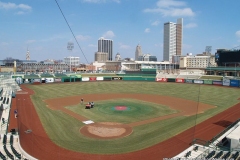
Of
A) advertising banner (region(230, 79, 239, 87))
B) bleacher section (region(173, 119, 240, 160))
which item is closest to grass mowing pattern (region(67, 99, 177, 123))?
bleacher section (region(173, 119, 240, 160))

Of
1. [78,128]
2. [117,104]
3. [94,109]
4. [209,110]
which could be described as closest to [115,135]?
[78,128]

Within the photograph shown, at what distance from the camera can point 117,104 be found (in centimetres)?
3738

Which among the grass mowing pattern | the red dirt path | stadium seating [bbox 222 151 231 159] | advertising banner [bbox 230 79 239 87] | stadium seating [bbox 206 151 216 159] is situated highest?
advertising banner [bbox 230 79 239 87]

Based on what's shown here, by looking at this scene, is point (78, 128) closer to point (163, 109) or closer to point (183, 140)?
point (183, 140)

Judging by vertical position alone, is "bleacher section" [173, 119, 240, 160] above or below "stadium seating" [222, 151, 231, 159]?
below

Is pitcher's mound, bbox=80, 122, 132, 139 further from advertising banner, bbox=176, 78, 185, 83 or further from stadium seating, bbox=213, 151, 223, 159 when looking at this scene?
advertising banner, bbox=176, 78, 185, 83

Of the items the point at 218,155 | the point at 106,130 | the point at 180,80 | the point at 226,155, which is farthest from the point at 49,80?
the point at 226,155

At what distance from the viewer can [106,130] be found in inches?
903

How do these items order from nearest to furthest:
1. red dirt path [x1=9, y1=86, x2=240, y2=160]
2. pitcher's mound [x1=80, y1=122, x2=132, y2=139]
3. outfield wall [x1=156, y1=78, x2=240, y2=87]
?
red dirt path [x1=9, y1=86, x2=240, y2=160], pitcher's mound [x1=80, y1=122, x2=132, y2=139], outfield wall [x1=156, y1=78, x2=240, y2=87]

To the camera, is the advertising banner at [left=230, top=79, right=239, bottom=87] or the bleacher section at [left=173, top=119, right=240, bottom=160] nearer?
the bleacher section at [left=173, top=119, right=240, bottom=160]

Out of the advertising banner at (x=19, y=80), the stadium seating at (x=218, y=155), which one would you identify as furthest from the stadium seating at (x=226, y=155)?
the advertising banner at (x=19, y=80)

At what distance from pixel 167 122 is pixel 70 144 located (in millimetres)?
12506

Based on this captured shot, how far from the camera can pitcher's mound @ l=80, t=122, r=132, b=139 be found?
2148 centimetres

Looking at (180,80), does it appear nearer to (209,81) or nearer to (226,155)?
(209,81)
